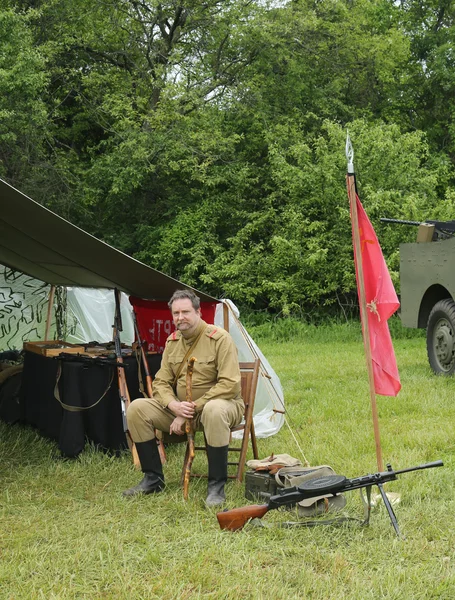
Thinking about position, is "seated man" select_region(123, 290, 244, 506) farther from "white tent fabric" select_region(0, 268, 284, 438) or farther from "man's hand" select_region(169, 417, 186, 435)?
"white tent fabric" select_region(0, 268, 284, 438)

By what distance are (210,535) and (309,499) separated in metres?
0.55

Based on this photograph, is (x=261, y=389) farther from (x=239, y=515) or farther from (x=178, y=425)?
(x=239, y=515)

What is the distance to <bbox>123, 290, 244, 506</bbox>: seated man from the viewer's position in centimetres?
440

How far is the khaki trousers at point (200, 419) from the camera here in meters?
4.39

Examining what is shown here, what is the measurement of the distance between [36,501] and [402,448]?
242cm

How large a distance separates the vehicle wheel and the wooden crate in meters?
3.90

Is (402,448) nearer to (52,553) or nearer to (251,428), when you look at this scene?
(251,428)

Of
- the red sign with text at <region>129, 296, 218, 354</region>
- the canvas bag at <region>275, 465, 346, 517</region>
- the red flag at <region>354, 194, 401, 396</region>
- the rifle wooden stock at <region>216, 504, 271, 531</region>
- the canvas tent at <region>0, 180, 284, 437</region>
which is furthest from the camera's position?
the red sign with text at <region>129, 296, 218, 354</region>

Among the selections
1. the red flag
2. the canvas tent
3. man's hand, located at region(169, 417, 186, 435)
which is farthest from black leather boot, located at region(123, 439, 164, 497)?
the red flag

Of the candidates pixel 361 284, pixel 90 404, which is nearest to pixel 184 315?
pixel 361 284

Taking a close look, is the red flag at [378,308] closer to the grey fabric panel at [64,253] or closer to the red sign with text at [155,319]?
the grey fabric panel at [64,253]

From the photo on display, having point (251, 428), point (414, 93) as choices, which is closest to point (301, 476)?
point (251, 428)

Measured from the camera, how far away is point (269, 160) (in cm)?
1606

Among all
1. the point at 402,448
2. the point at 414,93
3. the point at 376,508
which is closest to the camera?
the point at 376,508
